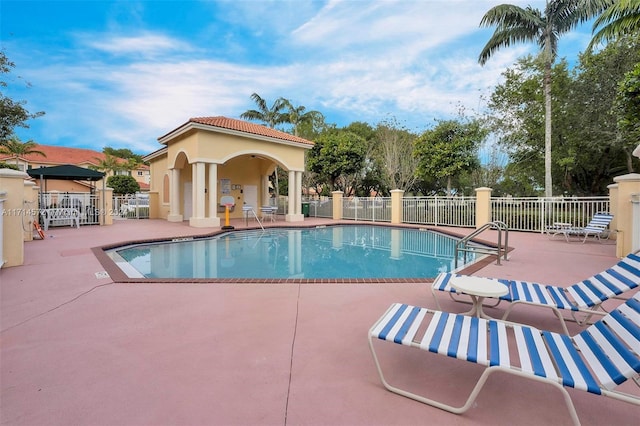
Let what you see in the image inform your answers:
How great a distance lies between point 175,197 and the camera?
16.9 meters

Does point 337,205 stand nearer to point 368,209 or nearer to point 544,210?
point 368,209

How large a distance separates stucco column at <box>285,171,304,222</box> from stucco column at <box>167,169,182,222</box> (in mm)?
6009

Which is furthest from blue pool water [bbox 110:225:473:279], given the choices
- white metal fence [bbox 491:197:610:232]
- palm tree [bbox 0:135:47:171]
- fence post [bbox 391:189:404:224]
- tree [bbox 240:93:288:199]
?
palm tree [bbox 0:135:47:171]

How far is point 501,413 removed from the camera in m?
2.00

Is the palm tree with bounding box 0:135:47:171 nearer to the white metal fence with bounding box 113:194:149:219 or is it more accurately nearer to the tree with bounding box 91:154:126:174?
the tree with bounding box 91:154:126:174

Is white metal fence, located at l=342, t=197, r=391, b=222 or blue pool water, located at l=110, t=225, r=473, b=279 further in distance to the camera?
white metal fence, located at l=342, t=197, r=391, b=222

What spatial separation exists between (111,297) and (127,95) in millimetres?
22330

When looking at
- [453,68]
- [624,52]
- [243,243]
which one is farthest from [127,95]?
[624,52]

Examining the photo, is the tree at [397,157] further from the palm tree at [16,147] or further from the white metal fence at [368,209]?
the palm tree at [16,147]

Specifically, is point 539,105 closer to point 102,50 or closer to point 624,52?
point 624,52

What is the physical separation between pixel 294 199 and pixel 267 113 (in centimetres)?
1400

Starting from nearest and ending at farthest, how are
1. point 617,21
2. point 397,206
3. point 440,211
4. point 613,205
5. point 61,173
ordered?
point 613,205, point 617,21, point 61,173, point 440,211, point 397,206

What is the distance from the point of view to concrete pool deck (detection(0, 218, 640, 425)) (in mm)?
1983

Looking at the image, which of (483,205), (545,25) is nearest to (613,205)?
(483,205)
